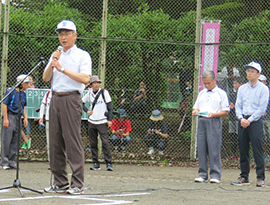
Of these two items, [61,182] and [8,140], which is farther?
[8,140]

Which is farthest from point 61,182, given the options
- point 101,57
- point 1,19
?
point 1,19

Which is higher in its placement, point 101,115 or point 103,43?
point 103,43

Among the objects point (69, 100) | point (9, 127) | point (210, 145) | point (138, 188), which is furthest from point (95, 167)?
point (69, 100)

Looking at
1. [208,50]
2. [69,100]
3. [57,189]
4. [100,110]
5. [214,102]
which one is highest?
[208,50]

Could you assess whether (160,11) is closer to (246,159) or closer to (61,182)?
→ (246,159)

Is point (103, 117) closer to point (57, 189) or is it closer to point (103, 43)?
point (103, 43)

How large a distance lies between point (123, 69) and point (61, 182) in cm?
539

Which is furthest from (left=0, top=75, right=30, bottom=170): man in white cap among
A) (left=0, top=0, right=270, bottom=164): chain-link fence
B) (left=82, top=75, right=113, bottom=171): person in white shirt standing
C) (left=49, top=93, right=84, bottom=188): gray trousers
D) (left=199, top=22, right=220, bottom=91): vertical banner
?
A: (left=199, top=22, right=220, bottom=91): vertical banner

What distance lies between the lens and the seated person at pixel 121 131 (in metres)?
11.9

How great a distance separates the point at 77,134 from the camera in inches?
271

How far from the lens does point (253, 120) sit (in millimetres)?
8930

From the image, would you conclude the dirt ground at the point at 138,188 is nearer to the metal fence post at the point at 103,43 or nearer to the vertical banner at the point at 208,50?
the metal fence post at the point at 103,43

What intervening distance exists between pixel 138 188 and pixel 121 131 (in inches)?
157

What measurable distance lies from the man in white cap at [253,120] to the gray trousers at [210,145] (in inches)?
15.4
